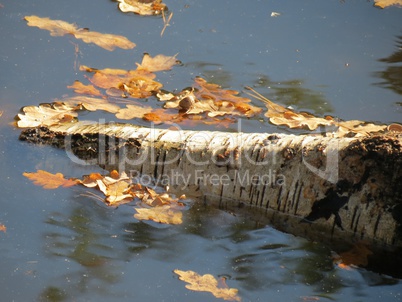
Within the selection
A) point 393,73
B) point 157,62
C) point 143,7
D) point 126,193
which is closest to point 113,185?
point 126,193

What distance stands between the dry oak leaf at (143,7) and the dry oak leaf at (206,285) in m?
3.52

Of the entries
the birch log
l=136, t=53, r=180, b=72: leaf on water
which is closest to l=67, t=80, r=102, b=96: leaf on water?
l=136, t=53, r=180, b=72: leaf on water

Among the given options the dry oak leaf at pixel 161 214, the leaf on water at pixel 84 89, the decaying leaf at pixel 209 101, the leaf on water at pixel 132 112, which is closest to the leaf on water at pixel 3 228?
the dry oak leaf at pixel 161 214

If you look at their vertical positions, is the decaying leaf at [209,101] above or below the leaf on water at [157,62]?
below

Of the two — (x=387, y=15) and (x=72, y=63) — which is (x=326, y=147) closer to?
(x=72, y=63)

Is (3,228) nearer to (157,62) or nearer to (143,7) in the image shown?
(157,62)

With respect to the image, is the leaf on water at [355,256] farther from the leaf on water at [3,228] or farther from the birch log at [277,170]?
the leaf on water at [3,228]

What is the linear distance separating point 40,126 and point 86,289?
1.62 m

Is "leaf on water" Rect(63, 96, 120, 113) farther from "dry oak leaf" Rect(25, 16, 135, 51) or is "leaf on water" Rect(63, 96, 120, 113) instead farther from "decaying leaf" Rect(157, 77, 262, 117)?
"dry oak leaf" Rect(25, 16, 135, 51)

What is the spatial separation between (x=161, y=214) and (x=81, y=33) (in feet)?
A: 8.36

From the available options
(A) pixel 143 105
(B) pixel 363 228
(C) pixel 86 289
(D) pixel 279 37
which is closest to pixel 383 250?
(B) pixel 363 228

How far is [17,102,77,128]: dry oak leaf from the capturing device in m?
4.53

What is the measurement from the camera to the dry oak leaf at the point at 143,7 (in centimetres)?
624

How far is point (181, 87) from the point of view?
17.2 ft
